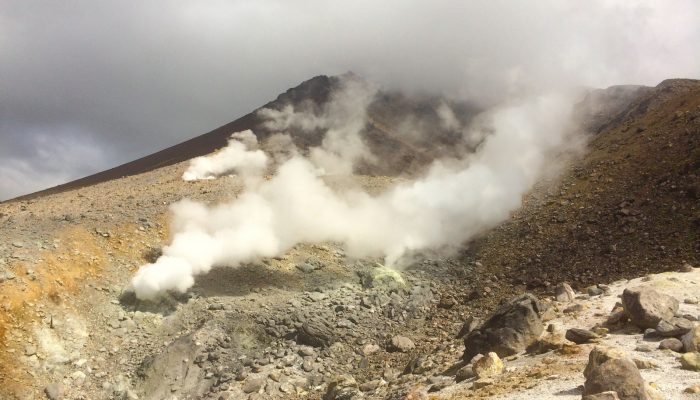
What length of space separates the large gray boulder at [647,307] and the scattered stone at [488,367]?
2.95 meters

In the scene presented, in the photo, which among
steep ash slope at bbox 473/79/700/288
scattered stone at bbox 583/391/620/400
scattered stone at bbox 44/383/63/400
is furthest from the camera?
steep ash slope at bbox 473/79/700/288

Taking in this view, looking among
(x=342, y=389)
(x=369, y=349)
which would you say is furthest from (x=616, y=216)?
(x=342, y=389)

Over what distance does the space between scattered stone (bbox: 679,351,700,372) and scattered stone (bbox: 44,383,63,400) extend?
12171 millimetres

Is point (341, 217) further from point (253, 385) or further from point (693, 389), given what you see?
point (693, 389)

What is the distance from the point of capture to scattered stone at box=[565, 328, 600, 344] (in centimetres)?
900

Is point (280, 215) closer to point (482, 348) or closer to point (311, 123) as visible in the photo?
point (482, 348)

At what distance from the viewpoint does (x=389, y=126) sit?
5297 centimetres

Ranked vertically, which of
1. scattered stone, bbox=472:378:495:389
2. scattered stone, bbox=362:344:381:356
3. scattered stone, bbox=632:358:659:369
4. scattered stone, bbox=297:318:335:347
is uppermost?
scattered stone, bbox=297:318:335:347

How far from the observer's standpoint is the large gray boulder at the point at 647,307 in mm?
8969

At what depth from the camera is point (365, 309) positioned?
14266 mm

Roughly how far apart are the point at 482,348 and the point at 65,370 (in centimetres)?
964

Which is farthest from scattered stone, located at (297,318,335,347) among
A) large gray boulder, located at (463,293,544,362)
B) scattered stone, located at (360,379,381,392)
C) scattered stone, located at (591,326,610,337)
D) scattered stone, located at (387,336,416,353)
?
scattered stone, located at (591,326,610,337)

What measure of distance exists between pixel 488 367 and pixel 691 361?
3013 mm

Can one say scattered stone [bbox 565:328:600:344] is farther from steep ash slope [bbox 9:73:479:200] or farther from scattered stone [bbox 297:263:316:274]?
steep ash slope [bbox 9:73:479:200]
